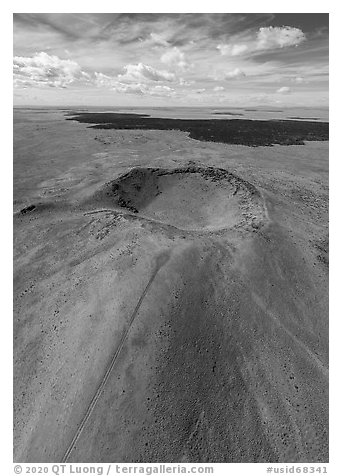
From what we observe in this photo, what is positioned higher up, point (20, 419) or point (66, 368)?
point (66, 368)

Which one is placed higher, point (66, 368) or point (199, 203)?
point (199, 203)

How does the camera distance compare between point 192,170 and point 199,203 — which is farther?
point 192,170

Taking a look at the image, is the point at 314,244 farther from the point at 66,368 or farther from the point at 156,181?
the point at 66,368

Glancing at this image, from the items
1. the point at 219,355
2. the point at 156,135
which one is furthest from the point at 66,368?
the point at 156,135

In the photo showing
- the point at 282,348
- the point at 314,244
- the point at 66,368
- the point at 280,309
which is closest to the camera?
the point at 66,368

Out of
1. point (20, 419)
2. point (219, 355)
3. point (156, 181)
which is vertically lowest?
point (20, 419)

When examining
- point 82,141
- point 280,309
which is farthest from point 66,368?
point 82,141
